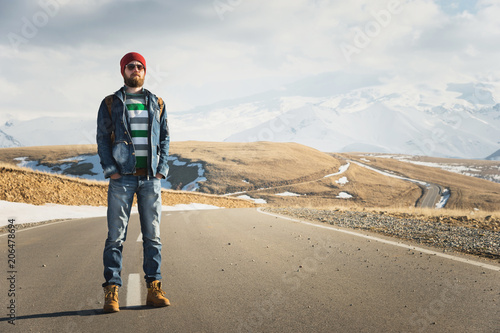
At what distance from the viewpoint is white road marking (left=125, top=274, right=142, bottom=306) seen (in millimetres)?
3826

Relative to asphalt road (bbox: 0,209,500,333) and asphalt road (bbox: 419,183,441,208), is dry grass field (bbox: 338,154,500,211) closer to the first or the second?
asphalt road (bbox: 419,183,441,208)

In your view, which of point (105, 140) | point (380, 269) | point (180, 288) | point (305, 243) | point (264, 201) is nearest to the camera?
point (105, 140)

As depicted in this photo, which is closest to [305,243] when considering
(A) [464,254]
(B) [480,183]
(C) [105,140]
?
(A) [464,254]

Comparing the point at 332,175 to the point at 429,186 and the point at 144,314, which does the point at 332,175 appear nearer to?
the point at 429,186

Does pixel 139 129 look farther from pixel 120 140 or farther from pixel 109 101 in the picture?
pixel 109 101

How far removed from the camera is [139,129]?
12.3 feet

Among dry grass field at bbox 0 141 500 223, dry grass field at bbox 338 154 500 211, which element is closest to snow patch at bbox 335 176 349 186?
dry grass field at bbox 0 141 500 223

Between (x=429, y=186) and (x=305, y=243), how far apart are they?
303 feet

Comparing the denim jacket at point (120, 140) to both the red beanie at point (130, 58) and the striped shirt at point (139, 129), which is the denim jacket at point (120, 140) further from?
the red beanie at point (130, 58)

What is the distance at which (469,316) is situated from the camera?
3338mm

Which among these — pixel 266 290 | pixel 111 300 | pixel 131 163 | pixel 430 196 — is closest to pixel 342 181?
pixel 430 196

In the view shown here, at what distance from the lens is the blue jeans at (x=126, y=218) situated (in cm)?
372

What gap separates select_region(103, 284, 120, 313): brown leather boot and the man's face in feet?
6.87

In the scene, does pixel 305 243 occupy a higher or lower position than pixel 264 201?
higher
